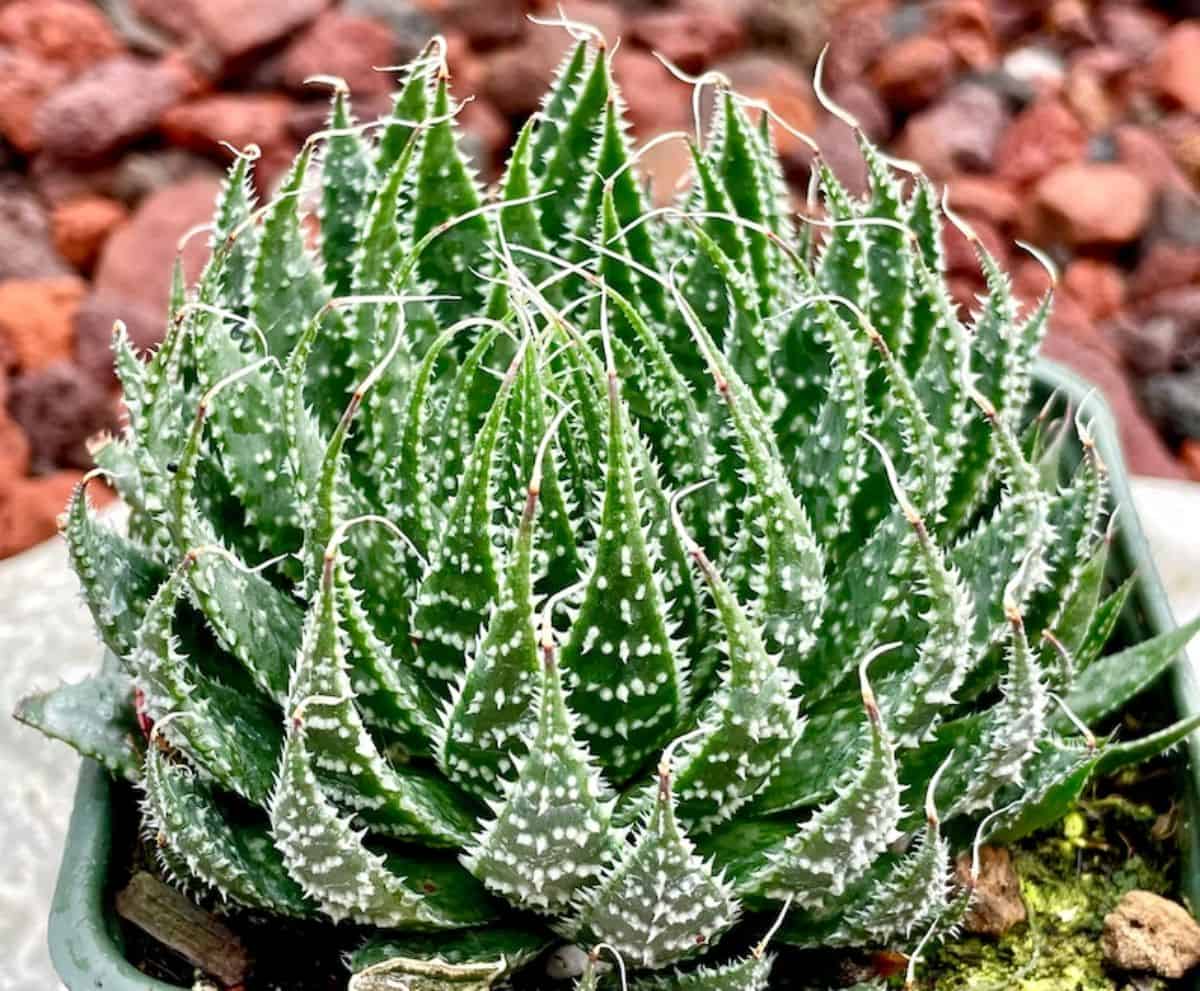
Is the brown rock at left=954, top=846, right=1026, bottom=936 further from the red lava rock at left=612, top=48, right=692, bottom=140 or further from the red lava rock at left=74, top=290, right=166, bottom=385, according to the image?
the red lava rock at left=612, top=48, right=692, bottom=140

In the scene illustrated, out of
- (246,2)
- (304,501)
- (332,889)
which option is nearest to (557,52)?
(246,2)

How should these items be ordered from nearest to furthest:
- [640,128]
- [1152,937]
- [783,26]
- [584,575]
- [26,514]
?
[584,575] < [1152,937] < [26,514] < [640,128] < [783,26]

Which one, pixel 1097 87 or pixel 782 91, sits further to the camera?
pixel 1097 87

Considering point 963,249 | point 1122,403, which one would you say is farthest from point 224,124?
point 1122,403

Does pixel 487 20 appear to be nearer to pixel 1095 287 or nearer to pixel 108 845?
pixel 1095 287

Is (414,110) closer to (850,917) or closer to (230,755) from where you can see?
(230,755)

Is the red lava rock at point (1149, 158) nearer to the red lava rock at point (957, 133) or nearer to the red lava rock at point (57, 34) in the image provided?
the red lava rock at point (957, 133)
